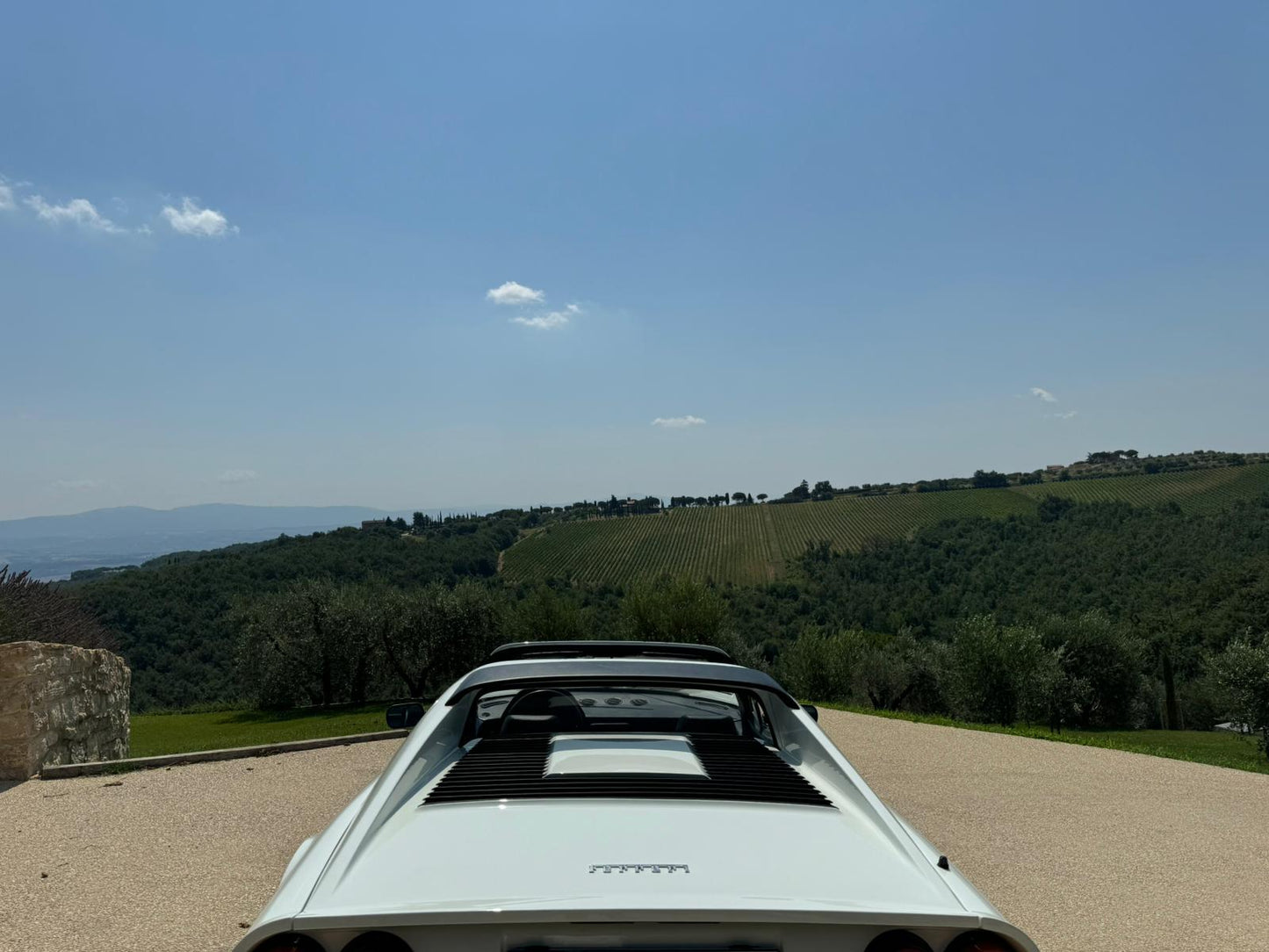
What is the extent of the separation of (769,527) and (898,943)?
352 ft

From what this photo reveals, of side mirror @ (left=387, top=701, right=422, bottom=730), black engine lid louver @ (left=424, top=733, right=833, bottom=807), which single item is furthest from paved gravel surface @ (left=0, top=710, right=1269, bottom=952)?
black engine lid louver @ (left=424, top=733, right=833, bottom=807)

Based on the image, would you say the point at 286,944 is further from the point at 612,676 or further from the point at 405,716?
the point at 405,716

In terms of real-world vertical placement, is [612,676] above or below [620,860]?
above

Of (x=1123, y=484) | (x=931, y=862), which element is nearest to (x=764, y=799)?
(x=931, y=862)

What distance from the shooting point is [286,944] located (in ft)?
5.39

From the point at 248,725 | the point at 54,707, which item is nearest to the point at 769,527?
the point at 248,725

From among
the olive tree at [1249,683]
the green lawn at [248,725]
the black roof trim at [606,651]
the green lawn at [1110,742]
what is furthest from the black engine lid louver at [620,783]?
the olive tree at [1249,683]

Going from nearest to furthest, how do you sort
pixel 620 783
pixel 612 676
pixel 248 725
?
1. pixel 620 783
2. pixel 612 676
3. pixel 248 725

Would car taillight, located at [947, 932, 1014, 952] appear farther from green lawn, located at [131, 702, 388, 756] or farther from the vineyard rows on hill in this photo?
the vineyard rows on hill

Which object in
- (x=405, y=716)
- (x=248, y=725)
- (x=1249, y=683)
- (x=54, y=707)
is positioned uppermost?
(x=405, y=716)

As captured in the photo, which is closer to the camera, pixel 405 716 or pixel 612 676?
pixel 612 676

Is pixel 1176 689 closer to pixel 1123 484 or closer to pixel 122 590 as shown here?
pixel 1123 484

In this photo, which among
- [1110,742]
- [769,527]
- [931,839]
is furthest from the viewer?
[769,527]

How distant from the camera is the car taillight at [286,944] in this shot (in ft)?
5.38
